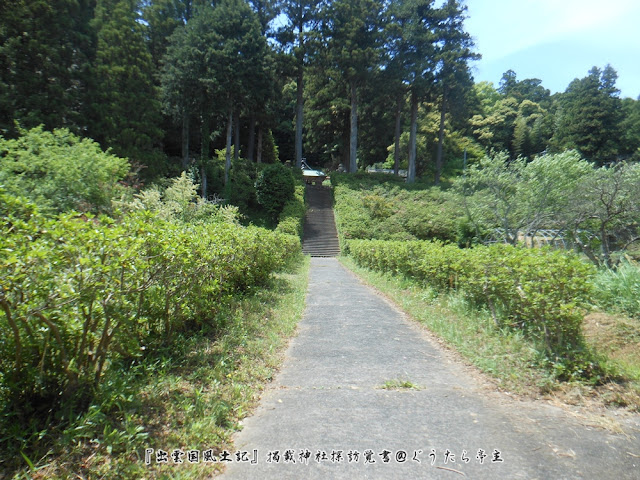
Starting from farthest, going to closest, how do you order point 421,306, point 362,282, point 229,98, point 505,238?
point 229,98, point 505,238, point 362,282, point 421,306

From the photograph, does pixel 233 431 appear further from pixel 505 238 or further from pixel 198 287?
pixel 505 238

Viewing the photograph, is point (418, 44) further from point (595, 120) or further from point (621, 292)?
point (621, 292)

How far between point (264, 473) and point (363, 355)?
7.39 ft

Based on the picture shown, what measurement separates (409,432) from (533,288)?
2.02 meters

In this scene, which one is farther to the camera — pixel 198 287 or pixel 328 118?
pixel 328 118

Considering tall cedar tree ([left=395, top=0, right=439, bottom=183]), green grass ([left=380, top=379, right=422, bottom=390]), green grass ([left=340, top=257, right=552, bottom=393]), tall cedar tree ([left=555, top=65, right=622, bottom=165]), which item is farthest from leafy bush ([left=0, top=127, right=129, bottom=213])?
tall cedar tree ([left=555, top=65, right=622, bottom=165])

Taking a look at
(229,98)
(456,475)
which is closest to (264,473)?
(456,475)

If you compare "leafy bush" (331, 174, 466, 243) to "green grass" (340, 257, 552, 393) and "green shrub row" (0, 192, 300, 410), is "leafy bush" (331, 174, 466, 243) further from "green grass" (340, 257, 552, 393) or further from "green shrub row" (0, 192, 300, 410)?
"green shrub row" (0, 192, 300, 410)

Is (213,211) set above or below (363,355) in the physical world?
above

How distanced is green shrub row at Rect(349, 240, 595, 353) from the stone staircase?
55.6ft

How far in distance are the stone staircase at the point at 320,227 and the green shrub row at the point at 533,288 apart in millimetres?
16945

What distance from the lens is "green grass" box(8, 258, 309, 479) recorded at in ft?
7.41

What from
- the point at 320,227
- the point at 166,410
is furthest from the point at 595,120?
the point at 166,410

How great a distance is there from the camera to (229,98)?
25.7m
